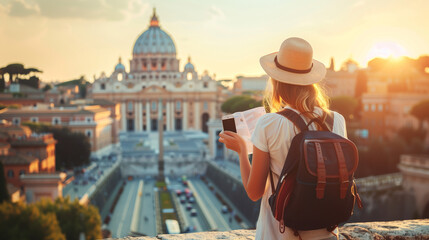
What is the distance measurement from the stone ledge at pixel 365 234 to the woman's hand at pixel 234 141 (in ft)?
2.14

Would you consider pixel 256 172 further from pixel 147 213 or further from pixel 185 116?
pixel 185 116

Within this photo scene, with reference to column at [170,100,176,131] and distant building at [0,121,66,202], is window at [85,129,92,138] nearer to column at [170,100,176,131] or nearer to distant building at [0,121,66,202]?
distant building at [0,121,66,202]

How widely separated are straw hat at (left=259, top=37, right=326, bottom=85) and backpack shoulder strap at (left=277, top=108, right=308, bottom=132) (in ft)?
0.33

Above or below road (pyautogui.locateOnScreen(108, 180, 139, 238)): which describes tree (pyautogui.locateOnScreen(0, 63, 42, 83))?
above

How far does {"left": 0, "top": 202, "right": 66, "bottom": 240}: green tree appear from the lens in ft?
26.6

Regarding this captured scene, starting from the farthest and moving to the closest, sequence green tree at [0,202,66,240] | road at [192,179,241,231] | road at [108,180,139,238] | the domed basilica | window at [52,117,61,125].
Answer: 1. the domed basilica
2. window at [52,117,61,125]
3. road at [192,179,241,231]
4. road at [108,180,139,238]
5. green tree at [0,202,66,240]

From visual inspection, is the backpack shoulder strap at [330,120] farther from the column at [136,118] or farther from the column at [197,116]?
the column at [197,116]

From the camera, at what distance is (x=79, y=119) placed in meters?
22.7

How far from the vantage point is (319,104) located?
1438mm

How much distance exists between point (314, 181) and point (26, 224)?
26.7 feet

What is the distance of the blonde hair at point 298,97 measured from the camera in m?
1.38

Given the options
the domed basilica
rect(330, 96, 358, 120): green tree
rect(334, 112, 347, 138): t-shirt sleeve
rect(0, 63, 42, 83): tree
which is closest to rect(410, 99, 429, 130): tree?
rect(330, 96, 358, 120): green tree

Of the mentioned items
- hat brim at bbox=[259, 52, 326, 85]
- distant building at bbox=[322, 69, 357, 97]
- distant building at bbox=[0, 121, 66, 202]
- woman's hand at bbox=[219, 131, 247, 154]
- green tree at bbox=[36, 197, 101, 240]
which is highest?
distant building at bbox=[322, 69, 357, 97]

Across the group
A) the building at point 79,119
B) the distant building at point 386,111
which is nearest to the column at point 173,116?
the building at point 79,119
